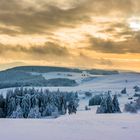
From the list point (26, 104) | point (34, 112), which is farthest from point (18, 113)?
point (26, 104)

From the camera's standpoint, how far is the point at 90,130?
2733 centimetres

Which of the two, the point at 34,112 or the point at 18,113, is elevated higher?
Result: the point at 34,112

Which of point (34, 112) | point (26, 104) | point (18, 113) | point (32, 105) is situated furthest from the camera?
point (32, 105)

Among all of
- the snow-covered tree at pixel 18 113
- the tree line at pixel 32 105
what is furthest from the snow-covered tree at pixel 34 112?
the snow-covered tree at pixel 18 113

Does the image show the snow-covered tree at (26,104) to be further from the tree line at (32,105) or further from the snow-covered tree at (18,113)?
the snow-covered tree at (18,113)

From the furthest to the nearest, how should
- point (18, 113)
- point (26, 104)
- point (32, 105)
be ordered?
point (32, 105), point (26, 104), point (18, 113)

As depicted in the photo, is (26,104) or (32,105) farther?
(32,105)

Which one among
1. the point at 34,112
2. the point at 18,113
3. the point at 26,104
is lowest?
the point at 18,113

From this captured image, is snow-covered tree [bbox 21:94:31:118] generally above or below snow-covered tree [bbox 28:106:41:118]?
above

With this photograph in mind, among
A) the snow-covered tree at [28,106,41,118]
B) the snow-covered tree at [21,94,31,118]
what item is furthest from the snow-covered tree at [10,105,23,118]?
the snow-covered tree at [28,106,41,118]

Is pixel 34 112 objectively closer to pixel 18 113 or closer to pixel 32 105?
pixel 18 113

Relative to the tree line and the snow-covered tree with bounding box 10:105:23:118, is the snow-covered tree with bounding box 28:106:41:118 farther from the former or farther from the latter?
the snow-covered tree with bounding box 10:105:23:118

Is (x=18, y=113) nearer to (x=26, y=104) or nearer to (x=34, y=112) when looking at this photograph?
(x=34, y=112)

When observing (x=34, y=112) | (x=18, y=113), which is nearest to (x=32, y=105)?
Result: (x=34, y=112)
